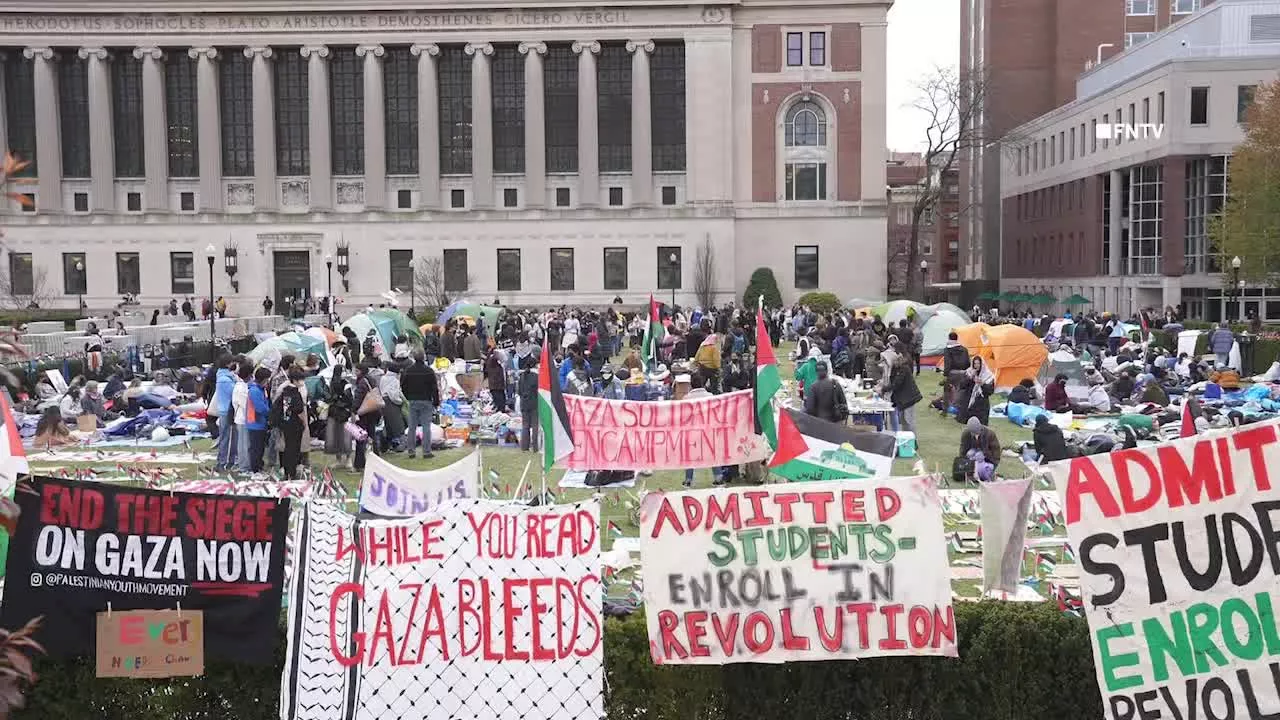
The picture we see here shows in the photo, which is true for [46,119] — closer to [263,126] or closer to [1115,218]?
[263,126]

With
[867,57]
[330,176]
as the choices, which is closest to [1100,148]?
[867,57]

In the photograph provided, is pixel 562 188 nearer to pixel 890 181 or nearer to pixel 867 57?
pixel 867 57

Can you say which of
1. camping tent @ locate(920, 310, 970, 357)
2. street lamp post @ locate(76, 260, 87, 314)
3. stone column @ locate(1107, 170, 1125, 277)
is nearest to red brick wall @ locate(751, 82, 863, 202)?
stone column @ locate(1107, 170, 1125, 277)

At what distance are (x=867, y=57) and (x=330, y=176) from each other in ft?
101

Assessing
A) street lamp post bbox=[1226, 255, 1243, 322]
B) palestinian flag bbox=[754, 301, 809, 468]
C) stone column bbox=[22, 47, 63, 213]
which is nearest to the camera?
palestinian flag bbox=[754, 301, 809, 468]

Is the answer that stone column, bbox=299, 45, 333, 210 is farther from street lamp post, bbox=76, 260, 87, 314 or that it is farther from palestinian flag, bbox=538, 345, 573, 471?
palestinian flag, bbox=538, 345, 573, 471

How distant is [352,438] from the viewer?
2053 cm

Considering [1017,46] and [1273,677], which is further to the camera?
[1017,46]

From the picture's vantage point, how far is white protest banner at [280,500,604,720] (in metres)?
7.47

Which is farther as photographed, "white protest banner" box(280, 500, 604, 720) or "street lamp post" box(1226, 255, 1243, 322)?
"street lamp post" box(1226, 255, 1243, 322)

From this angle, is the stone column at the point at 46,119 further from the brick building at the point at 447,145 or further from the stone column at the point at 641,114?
the stone column at the point at 641,114

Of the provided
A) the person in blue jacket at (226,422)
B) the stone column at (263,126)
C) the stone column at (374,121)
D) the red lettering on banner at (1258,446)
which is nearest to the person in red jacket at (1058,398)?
the person in blue jacket at (226,422)

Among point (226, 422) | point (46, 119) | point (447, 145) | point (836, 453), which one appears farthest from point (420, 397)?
point (46, 119)

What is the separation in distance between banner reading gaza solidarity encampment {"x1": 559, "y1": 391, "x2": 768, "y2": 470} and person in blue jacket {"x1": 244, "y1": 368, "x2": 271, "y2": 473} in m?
6.09
